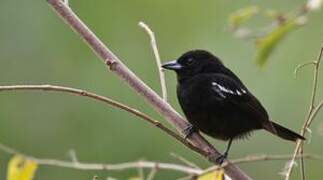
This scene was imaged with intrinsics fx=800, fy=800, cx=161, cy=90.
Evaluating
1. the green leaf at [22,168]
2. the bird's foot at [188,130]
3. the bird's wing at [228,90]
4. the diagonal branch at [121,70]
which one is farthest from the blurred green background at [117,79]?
the green leaf at [22,168]

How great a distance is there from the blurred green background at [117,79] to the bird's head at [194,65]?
57.6 inches

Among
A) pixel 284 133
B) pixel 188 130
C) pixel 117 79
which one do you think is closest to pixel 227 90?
pixel 284 133

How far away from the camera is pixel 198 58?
3.99 metres

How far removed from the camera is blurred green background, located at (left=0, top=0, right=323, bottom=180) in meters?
5.48

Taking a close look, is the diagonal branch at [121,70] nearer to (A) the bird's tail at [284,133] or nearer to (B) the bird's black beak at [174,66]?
(A) the bird's tail at [284,133]

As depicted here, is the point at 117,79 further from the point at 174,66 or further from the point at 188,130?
the point at 188,130

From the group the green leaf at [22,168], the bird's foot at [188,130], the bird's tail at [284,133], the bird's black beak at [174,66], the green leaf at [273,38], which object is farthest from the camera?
the bird's black beak at [174,66]

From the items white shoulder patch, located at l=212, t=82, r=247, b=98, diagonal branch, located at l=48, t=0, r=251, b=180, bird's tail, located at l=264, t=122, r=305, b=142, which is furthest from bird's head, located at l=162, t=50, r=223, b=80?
diagonal branch, located at l=48, t=0, r=251, b=180

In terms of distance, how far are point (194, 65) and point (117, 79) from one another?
2078 mm

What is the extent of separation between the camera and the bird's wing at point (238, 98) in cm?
359

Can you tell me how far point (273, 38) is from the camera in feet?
5.69

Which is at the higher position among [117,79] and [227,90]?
[117,79]

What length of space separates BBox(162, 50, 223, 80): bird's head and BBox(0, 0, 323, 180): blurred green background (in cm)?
146

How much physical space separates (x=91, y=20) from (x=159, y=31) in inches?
20.9
